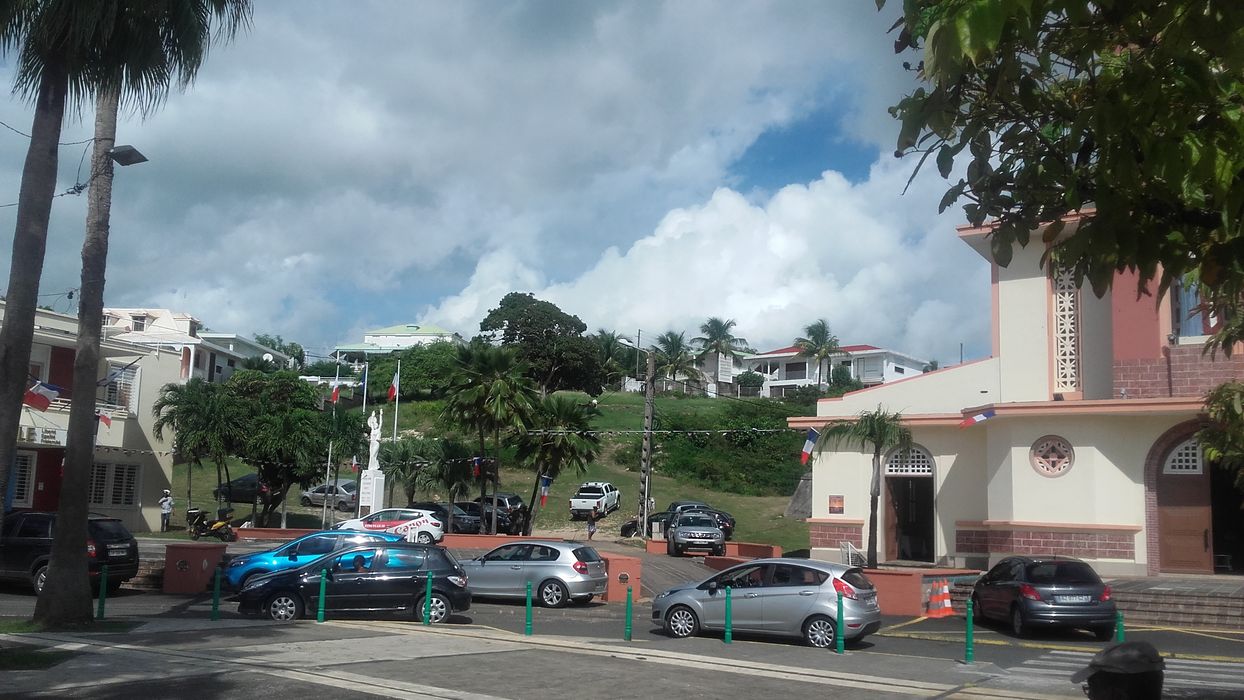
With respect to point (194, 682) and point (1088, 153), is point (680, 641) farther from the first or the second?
point (1088, 153)

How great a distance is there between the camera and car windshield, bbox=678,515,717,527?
116 ft

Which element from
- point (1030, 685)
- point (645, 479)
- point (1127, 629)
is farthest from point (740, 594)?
point (645, 479)

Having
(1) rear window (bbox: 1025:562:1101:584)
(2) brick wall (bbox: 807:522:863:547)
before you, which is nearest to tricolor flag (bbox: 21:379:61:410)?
(2) brick wall (bbox: 807:522:863:547)

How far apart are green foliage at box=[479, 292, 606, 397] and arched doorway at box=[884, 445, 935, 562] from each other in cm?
4868

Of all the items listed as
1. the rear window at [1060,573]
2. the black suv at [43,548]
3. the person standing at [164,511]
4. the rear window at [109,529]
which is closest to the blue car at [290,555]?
the black suv at [43,548]

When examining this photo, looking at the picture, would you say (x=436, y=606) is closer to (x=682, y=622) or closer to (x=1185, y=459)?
(x=682, y=622)

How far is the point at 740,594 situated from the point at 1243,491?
14.6m

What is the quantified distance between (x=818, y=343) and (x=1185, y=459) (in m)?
66.5

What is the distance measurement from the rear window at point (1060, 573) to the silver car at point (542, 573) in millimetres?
9086

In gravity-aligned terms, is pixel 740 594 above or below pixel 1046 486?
below

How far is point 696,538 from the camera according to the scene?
3459cm

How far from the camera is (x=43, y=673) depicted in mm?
10727

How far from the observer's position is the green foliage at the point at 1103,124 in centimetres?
445

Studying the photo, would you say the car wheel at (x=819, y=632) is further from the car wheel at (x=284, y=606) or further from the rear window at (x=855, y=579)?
the car wheel at (x=284, y=606)
